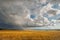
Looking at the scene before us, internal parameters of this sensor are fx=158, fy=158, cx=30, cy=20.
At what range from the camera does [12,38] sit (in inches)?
59.8

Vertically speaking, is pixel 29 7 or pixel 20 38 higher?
pixel 29 7

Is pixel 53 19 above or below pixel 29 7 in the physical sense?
below

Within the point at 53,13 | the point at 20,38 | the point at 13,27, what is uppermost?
the point at 53,13

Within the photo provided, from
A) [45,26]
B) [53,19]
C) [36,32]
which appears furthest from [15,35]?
[53,19]

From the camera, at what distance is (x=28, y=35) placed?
152 cm

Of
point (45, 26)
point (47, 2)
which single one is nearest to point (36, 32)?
point (45, 26)

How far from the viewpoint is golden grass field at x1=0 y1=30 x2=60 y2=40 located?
1520 mm

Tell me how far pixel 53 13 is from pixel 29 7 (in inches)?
9.8

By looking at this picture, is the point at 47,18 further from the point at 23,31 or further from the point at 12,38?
the point at 12,38

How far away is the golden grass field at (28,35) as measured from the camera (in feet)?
4.99

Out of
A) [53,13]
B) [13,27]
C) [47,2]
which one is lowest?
[13,27]

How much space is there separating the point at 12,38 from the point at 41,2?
18.0 inches

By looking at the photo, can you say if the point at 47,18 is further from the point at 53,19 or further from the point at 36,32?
the point at 36,32

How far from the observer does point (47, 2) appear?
1581 mm
